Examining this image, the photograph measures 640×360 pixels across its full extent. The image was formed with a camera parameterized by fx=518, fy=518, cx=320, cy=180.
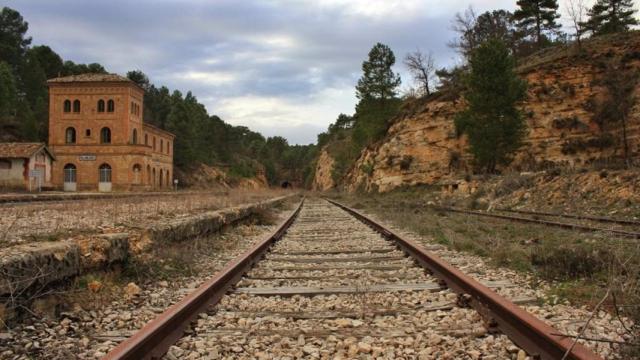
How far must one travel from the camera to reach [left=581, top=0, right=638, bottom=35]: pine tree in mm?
51219

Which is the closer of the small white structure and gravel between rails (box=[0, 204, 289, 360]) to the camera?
gravel between rails (box=[0, 204, 289, 360])

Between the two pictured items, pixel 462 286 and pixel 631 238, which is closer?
pixel 462 286

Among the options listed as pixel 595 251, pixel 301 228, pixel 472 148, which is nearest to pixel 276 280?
pixel 595 251

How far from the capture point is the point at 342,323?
4191 millimetres

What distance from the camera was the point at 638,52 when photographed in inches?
1492

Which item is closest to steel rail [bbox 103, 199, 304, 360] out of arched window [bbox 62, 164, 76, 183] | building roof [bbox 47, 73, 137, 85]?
building roof [bbox 47, 73, 137, 85]

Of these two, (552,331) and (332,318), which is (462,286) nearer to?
(332,318)

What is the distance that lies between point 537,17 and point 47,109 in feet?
209

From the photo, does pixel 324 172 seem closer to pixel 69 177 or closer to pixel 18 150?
pixel 69 177

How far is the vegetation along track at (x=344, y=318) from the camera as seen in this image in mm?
3490

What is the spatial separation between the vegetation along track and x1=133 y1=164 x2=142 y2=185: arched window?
54179 millimetres

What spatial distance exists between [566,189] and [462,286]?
16338 millimetres

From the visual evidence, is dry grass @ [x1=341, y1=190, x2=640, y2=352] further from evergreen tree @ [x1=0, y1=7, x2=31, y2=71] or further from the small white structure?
evergreen tree @ [x1=0, y1=7, x2=31, y2=71]

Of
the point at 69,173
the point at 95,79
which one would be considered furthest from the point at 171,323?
the point at 95,79
